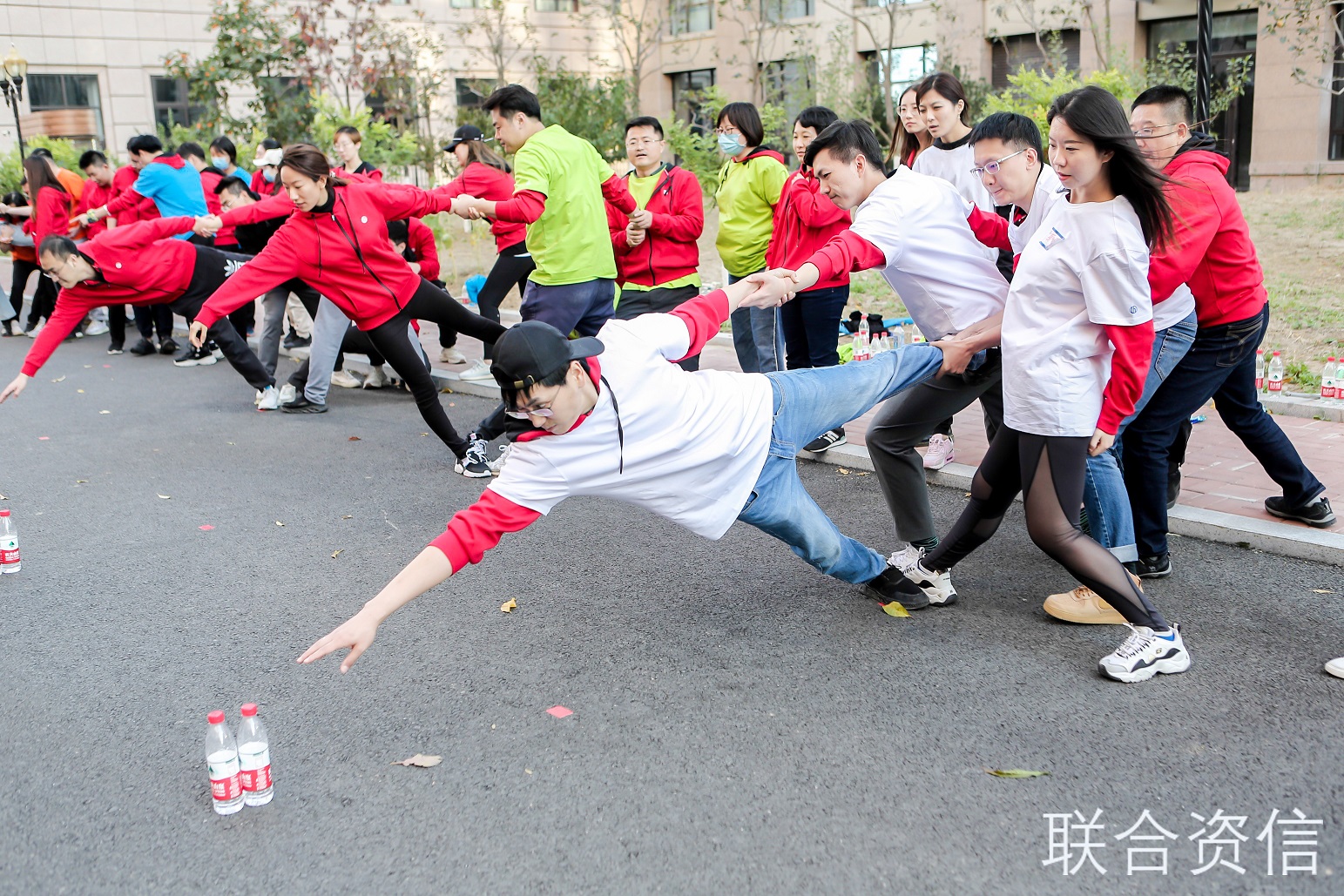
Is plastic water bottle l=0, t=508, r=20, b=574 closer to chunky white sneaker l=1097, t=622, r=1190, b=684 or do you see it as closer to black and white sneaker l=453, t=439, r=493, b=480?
black and white sneaker l=453, t=439, r=493, b=480

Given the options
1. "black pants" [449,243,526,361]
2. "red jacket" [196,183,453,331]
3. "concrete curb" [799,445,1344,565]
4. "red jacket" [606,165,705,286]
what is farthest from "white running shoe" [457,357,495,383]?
"concrete curb" [799,445,1344,565]

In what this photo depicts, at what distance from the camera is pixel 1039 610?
15.0ft

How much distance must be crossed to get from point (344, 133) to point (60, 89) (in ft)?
87.0

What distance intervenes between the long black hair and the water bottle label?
120 inches

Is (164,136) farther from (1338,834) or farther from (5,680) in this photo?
(1338,834)

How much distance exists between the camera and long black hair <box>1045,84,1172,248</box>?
348 centimetres

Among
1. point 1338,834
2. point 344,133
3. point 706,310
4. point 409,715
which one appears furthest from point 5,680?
point 344,133

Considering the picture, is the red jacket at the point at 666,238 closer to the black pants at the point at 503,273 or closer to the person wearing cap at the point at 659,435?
the black pants at the point at 503,273

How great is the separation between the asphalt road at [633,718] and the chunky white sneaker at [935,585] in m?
0.19

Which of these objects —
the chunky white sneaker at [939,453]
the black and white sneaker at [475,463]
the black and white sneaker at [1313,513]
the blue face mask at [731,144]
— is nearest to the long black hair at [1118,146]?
the black and white sneaker at [1313,513]

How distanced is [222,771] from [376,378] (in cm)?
704

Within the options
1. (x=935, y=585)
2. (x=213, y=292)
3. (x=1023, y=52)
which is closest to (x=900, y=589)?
(x=935, y=585)

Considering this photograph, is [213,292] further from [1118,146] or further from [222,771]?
[1118,146]

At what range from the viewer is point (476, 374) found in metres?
9.98
